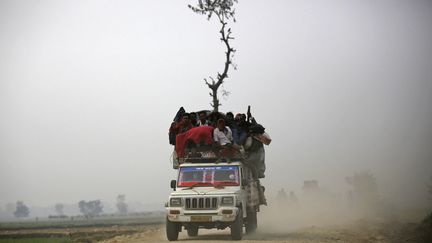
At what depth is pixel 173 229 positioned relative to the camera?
57.8ft

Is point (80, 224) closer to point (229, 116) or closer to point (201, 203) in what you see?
point (229, 116)

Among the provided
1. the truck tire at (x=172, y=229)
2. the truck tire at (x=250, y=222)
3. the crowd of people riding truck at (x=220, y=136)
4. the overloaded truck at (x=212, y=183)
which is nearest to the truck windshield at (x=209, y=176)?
the overloaded truck at (x=212, y=183)

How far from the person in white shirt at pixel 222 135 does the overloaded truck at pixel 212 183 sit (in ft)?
0.56

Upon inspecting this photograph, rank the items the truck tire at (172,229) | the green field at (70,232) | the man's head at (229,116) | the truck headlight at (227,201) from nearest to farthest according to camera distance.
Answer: the truck headlight at (227,201), the truck tire at (172,229), the man's head at (229,116), the green field at (70,232)

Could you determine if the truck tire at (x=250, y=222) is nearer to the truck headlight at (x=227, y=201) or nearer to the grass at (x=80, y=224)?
the truck headlight at (x=227, y=201)

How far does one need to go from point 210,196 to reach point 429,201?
3565 cm

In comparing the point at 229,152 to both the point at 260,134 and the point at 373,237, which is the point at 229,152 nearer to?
the point at 260,134

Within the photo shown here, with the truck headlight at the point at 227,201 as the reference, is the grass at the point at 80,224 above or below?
below

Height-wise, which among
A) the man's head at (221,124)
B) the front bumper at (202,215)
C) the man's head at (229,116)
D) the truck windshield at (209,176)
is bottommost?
the front bumper at (202,215)

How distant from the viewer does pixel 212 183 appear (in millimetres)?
17969

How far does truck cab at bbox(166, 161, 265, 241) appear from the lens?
1694cm

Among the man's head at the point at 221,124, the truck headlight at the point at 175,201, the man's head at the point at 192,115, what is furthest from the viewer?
the man's head at the point at 192,115

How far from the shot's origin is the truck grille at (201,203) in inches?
671

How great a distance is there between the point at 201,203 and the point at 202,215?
37cm
